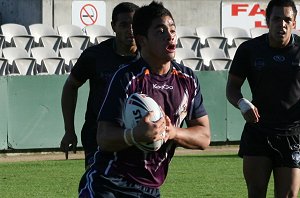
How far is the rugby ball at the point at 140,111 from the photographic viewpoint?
5566mm

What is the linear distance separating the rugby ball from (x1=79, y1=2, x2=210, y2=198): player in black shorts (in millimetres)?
68

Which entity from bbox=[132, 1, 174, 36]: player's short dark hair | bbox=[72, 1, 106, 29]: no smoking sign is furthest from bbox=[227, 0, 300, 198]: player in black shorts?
bbox=[72, 1, 106, 29]: no smoking sign

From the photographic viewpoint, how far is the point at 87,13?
86.2 feet

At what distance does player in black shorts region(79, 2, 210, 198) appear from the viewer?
5.82m

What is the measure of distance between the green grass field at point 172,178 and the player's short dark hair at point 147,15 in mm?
6839

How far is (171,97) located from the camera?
597 centimetres

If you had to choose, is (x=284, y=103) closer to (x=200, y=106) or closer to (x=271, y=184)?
(x=200, y=106)

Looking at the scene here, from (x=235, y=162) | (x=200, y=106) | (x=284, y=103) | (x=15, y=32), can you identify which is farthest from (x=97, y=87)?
(x=15, y=32)

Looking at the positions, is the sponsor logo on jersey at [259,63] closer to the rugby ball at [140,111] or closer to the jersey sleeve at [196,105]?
the jersey sleeve at [196,105]

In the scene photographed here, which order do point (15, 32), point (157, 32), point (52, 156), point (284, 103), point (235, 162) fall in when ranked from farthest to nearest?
point (15, 32), point (52, 156), point (235, 162), point (284, 103), point (157, 32)

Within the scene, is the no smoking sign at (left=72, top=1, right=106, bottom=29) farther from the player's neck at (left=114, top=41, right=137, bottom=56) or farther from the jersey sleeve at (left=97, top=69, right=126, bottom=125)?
the jersey sleeve at (left=97, top=69, right=126, bottom=125)

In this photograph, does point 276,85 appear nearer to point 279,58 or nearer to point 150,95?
point 279,58

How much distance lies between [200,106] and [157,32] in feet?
2.14

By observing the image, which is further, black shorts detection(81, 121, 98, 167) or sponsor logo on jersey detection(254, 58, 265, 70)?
sponsor logo on jersey detection(254, 58, 265, 70)
